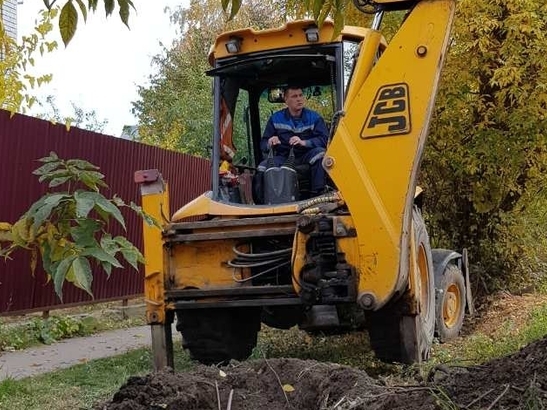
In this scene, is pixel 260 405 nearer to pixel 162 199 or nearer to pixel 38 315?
pixel 162 199

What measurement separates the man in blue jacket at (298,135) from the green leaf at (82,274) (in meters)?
4.18

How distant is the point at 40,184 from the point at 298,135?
138 inches

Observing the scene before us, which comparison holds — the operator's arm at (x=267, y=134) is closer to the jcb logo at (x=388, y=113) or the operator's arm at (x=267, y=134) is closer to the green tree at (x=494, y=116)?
the jcb logo at (x=388, y=113)

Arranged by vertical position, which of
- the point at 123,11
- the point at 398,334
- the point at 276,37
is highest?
the point at 276,37

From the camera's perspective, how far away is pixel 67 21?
7.41 ft

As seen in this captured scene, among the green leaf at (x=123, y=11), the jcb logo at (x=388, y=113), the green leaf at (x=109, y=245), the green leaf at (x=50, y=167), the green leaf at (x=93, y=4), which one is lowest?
the green leaf at (x=109, y=245)

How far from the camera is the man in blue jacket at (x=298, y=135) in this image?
6344 mm

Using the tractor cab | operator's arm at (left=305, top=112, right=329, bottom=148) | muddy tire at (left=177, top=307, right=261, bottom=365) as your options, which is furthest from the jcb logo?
muddy tire at (left=177, top=307, right=261, bottom=365)

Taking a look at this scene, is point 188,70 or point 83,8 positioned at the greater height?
point 188,70

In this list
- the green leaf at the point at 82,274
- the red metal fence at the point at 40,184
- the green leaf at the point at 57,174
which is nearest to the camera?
the green leaf at the point at 82,274

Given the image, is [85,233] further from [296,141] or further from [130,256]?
[296,141]

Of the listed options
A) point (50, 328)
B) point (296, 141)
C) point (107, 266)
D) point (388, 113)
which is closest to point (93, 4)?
point (107, 266)

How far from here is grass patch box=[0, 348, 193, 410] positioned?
209 inches

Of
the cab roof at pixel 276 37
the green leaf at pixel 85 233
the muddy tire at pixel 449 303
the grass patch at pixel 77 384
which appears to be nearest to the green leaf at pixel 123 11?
the green leaf at pixel 85 233
